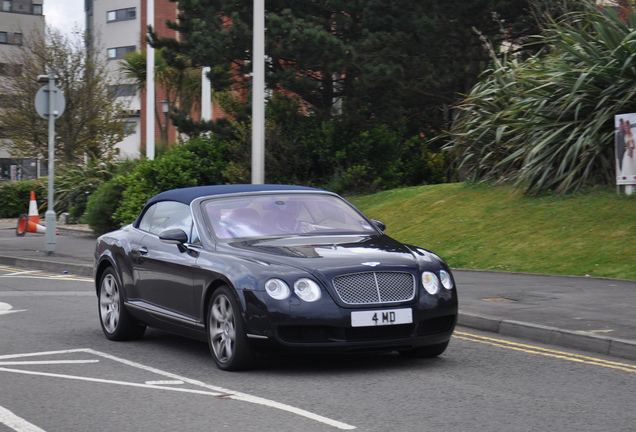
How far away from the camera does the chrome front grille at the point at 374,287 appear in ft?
23.3

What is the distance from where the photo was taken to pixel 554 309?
10172 millimetres

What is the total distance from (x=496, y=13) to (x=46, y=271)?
51.0ft

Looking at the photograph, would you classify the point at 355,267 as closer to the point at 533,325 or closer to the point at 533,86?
the point at 533,325

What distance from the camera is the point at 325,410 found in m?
6.05

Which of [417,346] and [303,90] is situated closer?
[417,346]

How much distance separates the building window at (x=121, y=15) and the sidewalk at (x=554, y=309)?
6689cm

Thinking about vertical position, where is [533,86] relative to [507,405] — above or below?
above

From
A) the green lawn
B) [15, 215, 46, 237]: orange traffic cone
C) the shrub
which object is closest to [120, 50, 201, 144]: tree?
[15, 215, 46, 237]: orange traffic cone

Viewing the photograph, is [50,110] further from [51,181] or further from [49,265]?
[49,265]

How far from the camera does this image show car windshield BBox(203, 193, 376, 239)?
823 cm

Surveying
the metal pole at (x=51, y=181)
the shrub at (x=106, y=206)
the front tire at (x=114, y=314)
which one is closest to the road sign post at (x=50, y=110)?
the metal pole at (x=51, y=181)

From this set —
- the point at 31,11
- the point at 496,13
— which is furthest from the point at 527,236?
the point at 31,11

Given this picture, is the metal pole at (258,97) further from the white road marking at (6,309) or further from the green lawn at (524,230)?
the white road marking at (6,309)

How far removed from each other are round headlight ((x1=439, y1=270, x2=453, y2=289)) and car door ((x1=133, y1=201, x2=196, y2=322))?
2.05 meters
